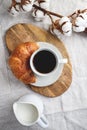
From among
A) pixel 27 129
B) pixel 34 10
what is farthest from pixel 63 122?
pixel 34 10

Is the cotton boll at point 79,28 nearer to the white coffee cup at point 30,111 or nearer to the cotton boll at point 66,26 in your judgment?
the cotton boll at point 66,26

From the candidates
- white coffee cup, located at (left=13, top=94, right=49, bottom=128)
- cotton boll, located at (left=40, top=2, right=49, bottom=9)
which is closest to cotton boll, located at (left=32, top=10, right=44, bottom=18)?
cotton boll, located at (left=40, top=2, right=49, bottom=9)

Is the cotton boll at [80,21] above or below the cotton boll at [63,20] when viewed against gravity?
below

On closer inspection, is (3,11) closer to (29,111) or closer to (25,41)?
(25,41)

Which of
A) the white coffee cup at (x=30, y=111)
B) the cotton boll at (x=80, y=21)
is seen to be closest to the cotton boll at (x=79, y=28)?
the cotton boll at (x=80, y=21)

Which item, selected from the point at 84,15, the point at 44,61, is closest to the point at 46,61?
the point at 44,61

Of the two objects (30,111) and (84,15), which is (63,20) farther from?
(30,111)
